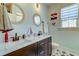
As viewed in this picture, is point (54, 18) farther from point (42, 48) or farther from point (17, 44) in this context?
point (17, 44)

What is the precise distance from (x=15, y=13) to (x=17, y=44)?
38 cm

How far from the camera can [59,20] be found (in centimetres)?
150

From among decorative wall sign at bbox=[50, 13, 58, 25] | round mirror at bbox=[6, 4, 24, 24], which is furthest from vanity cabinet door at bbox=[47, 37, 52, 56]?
round mirror at bbox=[6, 4, 24, 24]

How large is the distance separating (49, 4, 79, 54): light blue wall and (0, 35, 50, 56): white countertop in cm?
12

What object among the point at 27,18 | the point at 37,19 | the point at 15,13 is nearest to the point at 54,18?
the point at 37,19

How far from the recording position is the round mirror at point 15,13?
54.9 inches

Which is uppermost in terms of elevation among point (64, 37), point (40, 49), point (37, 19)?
point (37, 19)

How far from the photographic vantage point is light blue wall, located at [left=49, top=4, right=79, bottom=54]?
145cm

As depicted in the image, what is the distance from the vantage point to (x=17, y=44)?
4.28ft

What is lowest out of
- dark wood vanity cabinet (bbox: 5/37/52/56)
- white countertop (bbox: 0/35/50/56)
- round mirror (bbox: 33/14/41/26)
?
dark wood vanity cabinet (bbox: 5/37/52/56)

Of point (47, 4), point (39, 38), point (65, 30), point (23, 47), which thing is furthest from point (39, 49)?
point (47, 4)

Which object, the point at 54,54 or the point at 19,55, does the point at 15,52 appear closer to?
the point at 19,55

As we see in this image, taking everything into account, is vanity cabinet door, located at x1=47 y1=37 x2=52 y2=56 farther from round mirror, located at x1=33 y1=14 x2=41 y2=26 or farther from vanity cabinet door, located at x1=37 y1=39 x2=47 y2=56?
round mirror, located at x1=33 y1=14 x2=41 y2=26

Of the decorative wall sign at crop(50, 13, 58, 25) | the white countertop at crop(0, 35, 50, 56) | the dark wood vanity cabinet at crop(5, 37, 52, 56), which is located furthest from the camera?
the decorative wall sign at crop(50, 13, 58, 25)
